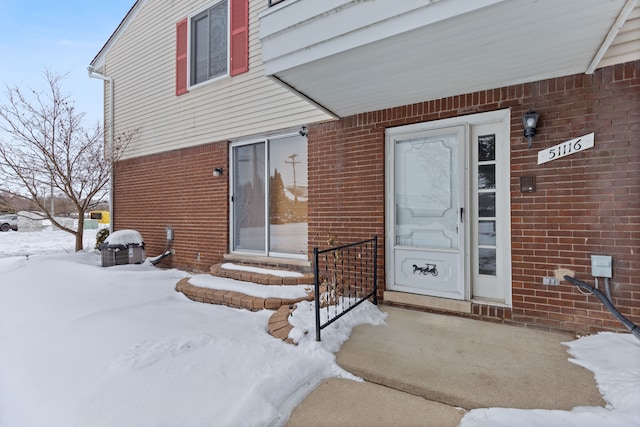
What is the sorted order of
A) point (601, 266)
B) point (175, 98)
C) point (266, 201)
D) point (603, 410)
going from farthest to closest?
point (175, 98) → point (266, 201) → point (601, 266) → point (603, 410)

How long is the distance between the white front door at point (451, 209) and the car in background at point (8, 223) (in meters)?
24.2

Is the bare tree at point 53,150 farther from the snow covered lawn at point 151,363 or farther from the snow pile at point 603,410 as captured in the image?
the snow pile at point 603,410

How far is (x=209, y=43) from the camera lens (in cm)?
592

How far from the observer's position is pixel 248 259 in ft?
16.5

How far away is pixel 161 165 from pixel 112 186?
2195 mm

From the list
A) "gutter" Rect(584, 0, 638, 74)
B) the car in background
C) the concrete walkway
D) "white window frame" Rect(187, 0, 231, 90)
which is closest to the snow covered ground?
the concrete walkway

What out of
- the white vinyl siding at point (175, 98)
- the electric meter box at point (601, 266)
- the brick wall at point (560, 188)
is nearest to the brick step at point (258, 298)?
the brick wall at point (560, 188)

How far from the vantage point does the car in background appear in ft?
59.6

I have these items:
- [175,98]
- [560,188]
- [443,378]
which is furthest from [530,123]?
[175,98]

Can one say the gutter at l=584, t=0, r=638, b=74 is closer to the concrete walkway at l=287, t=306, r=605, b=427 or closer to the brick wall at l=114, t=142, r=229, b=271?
the concrete walkway at l=287, t=306, r=605, b=427

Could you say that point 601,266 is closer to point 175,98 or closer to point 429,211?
point 429,211

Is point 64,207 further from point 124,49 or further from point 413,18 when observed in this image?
point 413,18

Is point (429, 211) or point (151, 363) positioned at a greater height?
point (429, 211)

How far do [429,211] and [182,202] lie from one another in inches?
190
